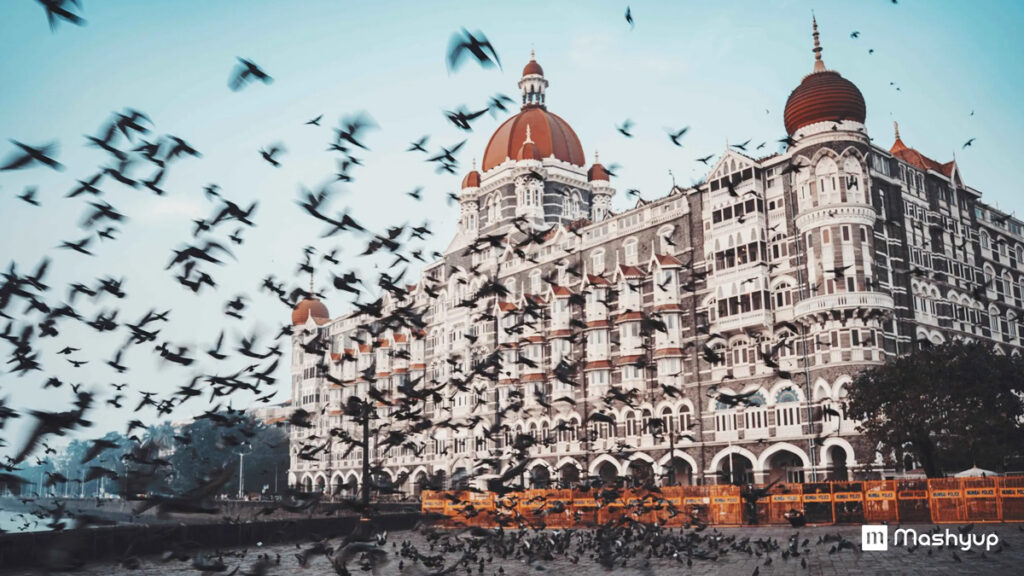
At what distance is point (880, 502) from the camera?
3112 cm

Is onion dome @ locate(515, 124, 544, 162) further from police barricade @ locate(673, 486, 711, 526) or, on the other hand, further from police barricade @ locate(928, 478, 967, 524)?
police barricade @ locate(928, 478, 967, 524)

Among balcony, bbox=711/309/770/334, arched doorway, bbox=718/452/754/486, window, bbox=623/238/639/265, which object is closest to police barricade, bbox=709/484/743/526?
arched doorway, bbox=718/452/754/486

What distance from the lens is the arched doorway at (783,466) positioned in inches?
1747

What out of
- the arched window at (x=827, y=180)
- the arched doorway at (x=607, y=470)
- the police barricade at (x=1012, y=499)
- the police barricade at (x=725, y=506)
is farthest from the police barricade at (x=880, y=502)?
Result: the arched doorway at (x=607, y=470)

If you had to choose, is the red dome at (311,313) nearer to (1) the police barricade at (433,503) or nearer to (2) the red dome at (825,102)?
(1) the police barricade at (433,503)

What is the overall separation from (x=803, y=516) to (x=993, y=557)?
12906 millimetres

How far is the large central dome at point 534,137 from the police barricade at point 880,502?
4690cm

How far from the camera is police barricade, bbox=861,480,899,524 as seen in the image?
3075cm

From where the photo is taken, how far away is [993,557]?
61.1ft

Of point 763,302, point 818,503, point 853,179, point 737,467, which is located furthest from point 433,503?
point 853,179

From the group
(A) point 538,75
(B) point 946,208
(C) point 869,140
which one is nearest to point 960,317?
(B) point 946,208

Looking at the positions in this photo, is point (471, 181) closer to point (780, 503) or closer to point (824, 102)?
point (824, 102)

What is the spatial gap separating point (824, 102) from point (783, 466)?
19.7 m

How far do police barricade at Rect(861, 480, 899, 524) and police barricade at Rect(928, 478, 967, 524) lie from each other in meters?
1.26
